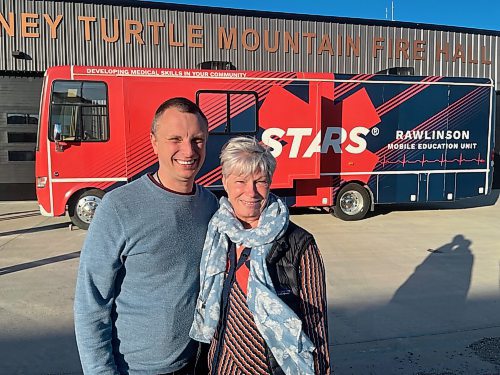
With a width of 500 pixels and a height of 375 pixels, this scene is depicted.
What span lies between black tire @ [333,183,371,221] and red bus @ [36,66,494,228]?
0.07ft

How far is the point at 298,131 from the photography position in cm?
883

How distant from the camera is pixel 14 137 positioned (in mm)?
12609

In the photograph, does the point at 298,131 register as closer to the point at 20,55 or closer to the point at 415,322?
the point at 415,322

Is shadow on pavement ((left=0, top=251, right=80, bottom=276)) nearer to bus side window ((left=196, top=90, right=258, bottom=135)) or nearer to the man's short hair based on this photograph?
bus side window ((left=196, top=90, right=258, bottom=135))

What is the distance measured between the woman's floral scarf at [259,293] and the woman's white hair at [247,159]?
0.16m

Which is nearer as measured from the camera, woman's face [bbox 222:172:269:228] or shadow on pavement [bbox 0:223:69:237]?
woman's face [bbox 222:172:269:228]

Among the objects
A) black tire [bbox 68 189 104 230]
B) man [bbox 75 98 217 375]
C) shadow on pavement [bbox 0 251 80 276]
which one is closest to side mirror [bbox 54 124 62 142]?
black tire [bbox 68 189 104 230]

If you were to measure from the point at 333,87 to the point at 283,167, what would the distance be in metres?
1.97

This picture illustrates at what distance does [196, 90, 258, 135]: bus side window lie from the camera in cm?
845

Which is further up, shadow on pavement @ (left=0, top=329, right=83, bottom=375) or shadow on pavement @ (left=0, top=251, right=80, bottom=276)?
shadow on pavement @ (left=0, top=251, right=80, bottom=276)

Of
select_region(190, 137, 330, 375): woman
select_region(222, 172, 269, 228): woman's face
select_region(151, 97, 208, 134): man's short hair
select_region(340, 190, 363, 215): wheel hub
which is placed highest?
select_region(151, 97, 208, 134): man's short hair

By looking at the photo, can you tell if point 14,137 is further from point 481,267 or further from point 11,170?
point 481,267

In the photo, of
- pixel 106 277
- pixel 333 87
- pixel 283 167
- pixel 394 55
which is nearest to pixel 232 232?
pixel 106 277

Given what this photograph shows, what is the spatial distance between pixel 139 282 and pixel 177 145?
551 mm
